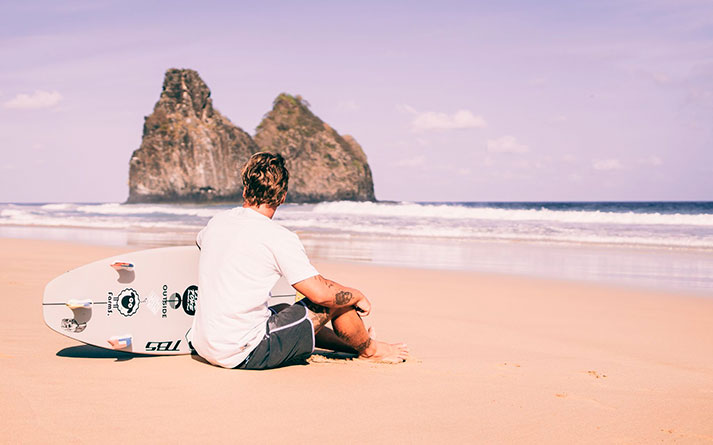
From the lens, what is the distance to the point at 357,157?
217 feet

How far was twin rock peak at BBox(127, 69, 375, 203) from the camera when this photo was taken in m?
54.4

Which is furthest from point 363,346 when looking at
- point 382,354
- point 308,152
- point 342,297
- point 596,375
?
point 308,152

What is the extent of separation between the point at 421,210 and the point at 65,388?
27.5m

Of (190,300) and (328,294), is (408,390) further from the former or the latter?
(190,300)

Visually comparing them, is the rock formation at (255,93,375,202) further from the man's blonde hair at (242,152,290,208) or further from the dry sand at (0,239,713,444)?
the man's blonde hair at (242,152,290,208)

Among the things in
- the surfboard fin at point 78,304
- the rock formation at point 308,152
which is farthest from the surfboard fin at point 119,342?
the rock formation at point 308,152

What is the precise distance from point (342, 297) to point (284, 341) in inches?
16.0

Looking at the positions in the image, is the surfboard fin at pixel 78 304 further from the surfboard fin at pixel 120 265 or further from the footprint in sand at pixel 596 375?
the footprint in sand at pixel 596 375

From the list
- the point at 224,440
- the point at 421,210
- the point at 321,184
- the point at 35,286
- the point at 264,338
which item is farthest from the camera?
the point at 321,184

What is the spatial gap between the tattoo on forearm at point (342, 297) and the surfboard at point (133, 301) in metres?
0.64

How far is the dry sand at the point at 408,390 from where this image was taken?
85.0 inches

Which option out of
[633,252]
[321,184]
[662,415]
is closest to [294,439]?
[662,415]

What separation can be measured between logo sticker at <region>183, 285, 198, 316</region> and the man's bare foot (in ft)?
3.63

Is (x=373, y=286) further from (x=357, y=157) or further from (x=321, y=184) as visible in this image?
(x=357, y=157)
